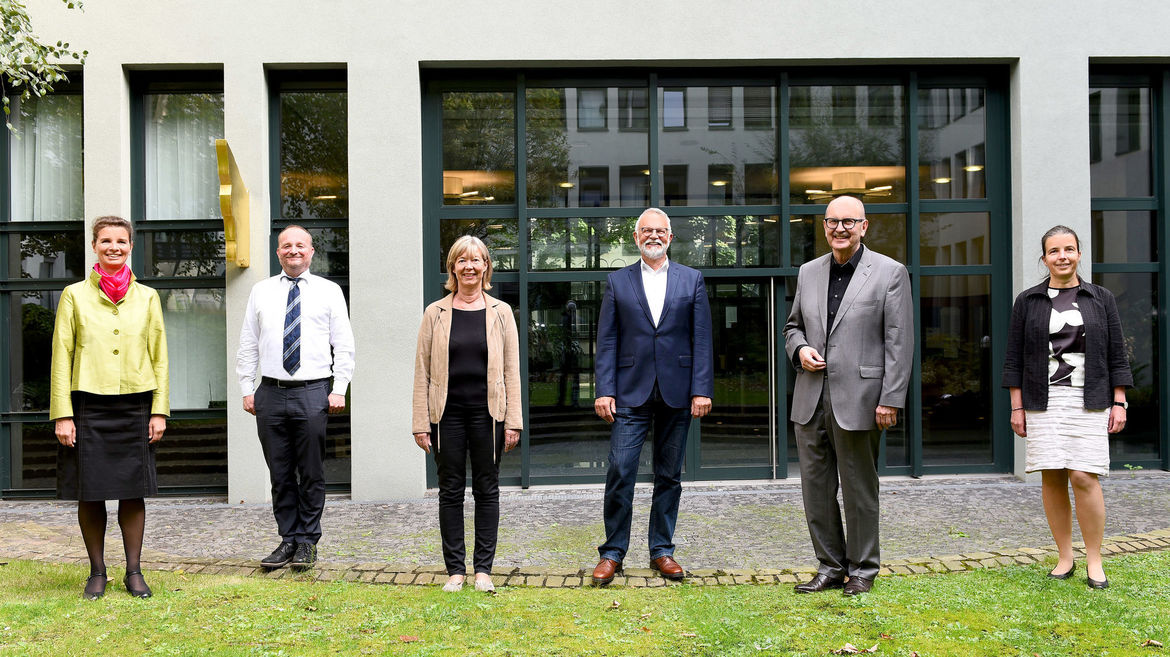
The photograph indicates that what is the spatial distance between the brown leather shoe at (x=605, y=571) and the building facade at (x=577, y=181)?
10.2 feet

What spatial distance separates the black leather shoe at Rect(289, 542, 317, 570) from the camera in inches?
197

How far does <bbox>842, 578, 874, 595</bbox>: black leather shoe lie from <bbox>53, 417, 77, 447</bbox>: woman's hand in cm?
415

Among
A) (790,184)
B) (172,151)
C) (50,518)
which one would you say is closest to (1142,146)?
(790,184)

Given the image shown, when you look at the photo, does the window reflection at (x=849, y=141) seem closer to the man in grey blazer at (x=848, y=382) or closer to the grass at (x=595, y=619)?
the man in grey blazer at (x=848, y=382)

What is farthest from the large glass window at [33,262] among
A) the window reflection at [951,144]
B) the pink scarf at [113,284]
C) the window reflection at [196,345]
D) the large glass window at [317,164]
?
the window reflection at [951,144]

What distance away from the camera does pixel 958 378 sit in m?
8.06

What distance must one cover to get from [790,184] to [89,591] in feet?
21.3

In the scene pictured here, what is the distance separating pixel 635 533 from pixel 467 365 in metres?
2.13

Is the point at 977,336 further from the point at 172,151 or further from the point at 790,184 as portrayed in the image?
the point at 172,151

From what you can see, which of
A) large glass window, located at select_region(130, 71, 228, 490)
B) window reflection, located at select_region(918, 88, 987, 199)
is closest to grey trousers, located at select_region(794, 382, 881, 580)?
window reflection, located at select_region(918, 88, 987, 199)

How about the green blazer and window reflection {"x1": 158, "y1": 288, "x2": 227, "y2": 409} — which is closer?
the green blazer

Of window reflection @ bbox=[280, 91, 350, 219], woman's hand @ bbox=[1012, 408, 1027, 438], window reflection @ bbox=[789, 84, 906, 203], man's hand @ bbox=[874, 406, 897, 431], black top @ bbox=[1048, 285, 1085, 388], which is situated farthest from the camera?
window reflection @ bbox=[789, 84, 906, 203]

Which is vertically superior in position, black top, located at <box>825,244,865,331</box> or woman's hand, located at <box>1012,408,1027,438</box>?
black top, located at <box>825,244,865,331</box>

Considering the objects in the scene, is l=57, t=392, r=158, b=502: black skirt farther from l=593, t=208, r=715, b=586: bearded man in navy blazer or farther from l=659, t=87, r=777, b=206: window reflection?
l=659, t=87, r=777, b=206: window reflection
